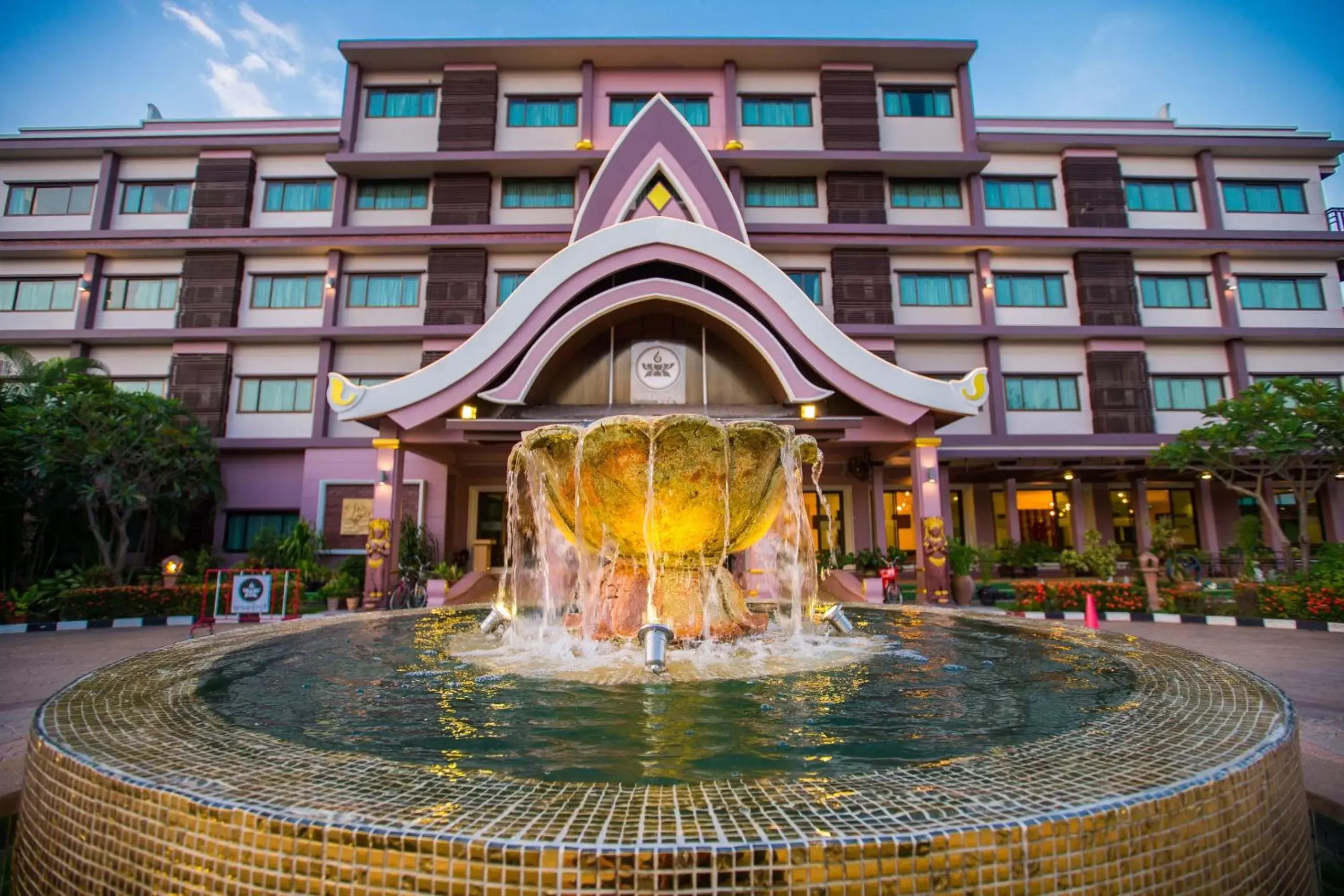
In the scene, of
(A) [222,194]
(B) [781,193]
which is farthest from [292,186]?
(B) [781,193]

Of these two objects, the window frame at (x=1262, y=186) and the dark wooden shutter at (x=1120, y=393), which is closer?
the dark wooden shutter at (x=1120, y=393)

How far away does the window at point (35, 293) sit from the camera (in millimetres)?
22000

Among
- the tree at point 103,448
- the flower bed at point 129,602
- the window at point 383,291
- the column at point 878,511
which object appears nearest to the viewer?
the flower bed at point 129,602

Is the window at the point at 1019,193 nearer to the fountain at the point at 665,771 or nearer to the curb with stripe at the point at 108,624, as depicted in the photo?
the fountain at the point at 665,771

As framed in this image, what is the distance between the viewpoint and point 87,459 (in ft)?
53.4

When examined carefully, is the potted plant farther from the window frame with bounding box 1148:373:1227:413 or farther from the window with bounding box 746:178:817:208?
the window with bounding box 746:178:817:208

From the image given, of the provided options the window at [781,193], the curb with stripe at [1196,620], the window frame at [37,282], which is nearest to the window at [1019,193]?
the window at [781,193]

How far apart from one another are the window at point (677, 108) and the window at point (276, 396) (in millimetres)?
13735

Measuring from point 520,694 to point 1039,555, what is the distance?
20.4m

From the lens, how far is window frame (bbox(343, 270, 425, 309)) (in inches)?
863

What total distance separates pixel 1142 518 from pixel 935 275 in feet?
34.0

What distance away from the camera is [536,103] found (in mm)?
23281

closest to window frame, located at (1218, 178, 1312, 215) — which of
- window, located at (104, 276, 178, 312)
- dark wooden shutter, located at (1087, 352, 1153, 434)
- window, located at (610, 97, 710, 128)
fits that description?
dark wooden shutter, located at (1087, 352, 1153, 434)

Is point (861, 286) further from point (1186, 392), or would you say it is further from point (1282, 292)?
point (1282, 292)
